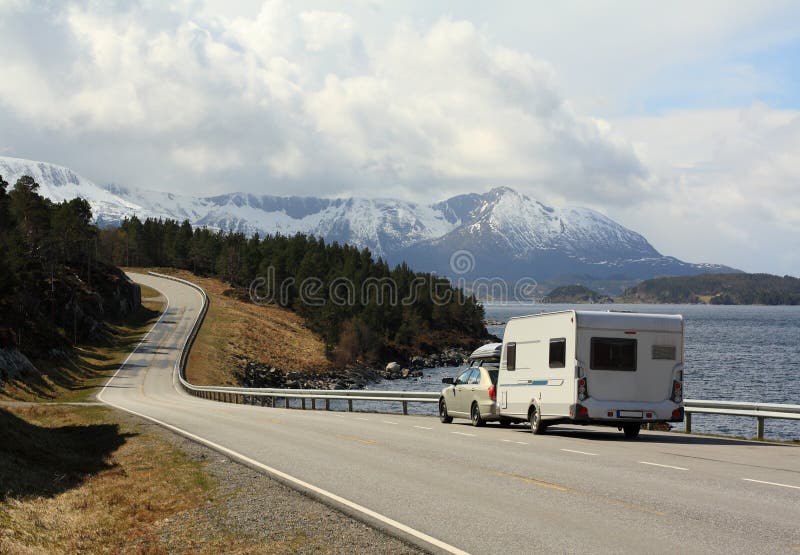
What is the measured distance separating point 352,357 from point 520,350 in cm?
8883

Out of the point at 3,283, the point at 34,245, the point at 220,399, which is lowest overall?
the point at 220,399

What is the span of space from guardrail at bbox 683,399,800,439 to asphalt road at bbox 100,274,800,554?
3.19ft

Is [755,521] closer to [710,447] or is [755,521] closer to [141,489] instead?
[141,489]

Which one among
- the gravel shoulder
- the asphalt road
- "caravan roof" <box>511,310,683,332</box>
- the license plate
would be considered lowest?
the gravel shoulder

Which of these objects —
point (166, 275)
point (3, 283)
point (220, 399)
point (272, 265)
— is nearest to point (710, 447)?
point (220, 399)

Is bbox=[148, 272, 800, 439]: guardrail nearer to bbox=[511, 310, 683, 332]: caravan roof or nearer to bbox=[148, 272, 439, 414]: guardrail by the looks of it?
bbox=[148, 272, 439, 414]: guardrail

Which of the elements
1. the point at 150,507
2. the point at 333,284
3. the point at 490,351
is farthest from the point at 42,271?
the point at 150,507

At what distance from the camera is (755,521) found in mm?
10250

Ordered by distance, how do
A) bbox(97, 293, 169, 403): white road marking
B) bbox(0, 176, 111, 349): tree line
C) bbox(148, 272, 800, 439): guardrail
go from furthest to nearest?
1. bbox(0, 176, 111, 349): tree line
2. bbox(97, 293, 169, 403): white road marking
3. bbox(148, 272, 800, 439): guardrail

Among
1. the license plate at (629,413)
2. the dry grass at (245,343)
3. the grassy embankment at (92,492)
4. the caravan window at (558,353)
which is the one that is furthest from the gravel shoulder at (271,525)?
the dry grass at (245,343)

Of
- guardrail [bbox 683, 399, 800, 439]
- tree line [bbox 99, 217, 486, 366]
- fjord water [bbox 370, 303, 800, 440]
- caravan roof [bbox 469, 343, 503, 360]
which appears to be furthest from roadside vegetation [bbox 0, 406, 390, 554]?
tree line [bbox 99, 217, 486, 366]

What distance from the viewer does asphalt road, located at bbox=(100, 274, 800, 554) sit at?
9.45m

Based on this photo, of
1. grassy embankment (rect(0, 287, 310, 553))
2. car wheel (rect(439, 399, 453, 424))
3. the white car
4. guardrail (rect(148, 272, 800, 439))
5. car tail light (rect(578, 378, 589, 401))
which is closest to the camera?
grassy embankment (rect(0, 287, 310, 553))

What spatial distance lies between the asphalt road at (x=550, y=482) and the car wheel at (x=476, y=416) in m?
0.41
